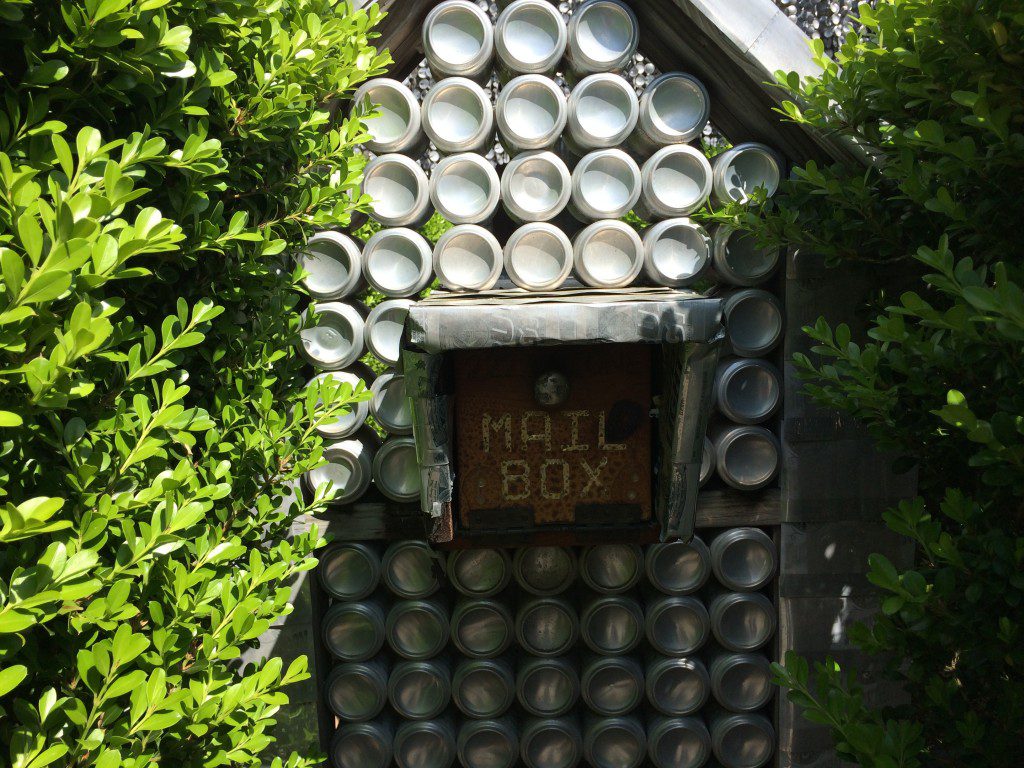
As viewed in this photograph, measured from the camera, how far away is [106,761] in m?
1.18

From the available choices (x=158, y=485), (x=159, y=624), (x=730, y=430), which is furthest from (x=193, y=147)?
(x=730, y=430)

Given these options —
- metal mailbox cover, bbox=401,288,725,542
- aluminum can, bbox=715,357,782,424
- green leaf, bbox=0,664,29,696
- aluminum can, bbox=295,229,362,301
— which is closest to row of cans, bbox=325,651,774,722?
metal mailbox cover, bbox=401,288,725,542

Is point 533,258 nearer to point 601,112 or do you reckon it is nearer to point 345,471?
point 601,112

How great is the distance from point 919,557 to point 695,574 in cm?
77

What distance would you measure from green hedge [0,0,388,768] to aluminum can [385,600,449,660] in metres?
0.73

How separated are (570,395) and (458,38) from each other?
46.3 inches

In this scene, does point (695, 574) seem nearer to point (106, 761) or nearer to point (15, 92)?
point (106, 761)

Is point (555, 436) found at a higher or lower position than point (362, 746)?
higher

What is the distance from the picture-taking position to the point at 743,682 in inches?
108

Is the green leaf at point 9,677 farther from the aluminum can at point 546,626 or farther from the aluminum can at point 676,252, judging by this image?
the aluminum can at point 676,252

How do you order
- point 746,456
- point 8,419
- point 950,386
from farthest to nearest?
point 746,456, point 950,386, point 8,419

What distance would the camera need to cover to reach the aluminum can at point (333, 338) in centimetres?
255

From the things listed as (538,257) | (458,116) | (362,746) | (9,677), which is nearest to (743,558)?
(538,257)

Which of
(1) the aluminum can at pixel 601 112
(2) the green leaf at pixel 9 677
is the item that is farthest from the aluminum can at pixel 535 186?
(2) the green leaf at pixel 9 677
